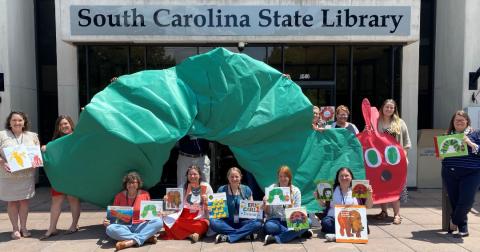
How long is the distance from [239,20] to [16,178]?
5.15 m

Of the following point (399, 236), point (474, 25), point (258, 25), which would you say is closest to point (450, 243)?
point (399, 236)

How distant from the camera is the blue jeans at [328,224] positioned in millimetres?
5523

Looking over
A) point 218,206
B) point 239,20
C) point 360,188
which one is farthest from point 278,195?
point 239,20

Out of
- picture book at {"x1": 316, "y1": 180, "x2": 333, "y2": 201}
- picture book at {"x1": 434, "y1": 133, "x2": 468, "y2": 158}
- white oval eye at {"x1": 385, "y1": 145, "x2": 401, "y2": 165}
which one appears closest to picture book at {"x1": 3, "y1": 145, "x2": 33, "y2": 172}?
picture book at {"x1": 316, "y1": 180, "x2": 333, "y2": 201}

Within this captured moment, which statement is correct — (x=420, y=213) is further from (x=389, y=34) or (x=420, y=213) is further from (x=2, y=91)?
(x=2, y=91)

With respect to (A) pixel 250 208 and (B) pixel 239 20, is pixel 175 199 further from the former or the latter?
(B) pixel 239 20

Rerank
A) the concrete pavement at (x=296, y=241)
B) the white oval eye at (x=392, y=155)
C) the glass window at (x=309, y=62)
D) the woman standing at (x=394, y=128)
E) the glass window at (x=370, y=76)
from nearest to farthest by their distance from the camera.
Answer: the concrete pavement at (x=296, y=241) < the white oval eye at (x=392, y=155) < the woman standing at (x=394, y=128) < the glass window at (x=309, y=62) < the glass window at (x=370, y=76)

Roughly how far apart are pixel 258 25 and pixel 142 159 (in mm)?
4238

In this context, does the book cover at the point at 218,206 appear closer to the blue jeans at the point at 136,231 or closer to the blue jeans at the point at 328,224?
the blue jeans at the point at 136,231

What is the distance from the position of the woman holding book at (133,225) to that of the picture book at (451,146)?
3.91m

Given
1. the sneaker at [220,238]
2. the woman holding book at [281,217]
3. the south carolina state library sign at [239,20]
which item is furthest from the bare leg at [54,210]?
the south carolina state library sign at [239,20]

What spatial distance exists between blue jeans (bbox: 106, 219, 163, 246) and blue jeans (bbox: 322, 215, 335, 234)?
2230mm

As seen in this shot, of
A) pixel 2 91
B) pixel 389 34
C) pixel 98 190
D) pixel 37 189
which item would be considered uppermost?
pixel 389 34

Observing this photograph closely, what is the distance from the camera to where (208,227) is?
5.59m
